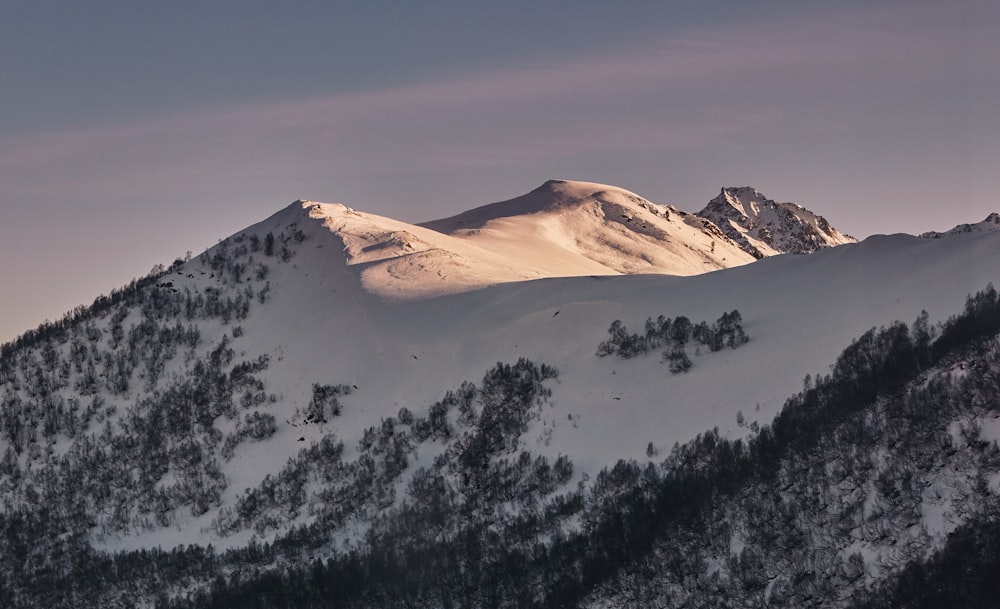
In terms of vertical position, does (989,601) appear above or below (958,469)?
below

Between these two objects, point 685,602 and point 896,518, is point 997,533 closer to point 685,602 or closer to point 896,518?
point 896,518

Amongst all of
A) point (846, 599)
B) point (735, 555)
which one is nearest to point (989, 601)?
point (846, 599)

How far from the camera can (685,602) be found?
198m

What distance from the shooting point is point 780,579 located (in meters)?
196

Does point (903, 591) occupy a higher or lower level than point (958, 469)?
lower

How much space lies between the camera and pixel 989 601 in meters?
186

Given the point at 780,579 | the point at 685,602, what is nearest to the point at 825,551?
the point at 780,579

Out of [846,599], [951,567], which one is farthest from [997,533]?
[846,599]

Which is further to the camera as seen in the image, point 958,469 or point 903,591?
point 958,469

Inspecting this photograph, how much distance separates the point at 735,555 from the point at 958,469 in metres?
32.3

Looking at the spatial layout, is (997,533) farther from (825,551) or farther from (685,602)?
(685,602)

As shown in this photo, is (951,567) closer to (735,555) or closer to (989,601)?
(989,601)

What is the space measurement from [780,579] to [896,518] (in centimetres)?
1753

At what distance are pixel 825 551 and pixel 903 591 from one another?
13.9 m
